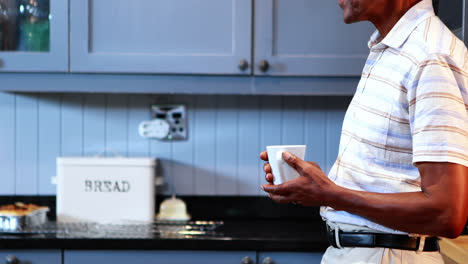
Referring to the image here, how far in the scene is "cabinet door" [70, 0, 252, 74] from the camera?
1.77 m

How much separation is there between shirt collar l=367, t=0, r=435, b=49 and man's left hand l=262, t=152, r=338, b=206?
266mm

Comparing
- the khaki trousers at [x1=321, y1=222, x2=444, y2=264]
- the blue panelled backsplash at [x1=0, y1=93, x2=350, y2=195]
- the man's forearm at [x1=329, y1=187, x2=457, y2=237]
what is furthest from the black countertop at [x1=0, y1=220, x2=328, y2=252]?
the man's forearm at [x1=329, y1=187, x2=457, y2=237]

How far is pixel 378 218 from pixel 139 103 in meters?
1.42

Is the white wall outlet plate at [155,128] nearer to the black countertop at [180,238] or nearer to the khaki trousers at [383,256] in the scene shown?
the black countertop at [180,238]

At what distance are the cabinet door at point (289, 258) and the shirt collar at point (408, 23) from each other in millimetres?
915

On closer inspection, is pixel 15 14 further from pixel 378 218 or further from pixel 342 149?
pixel 378 218

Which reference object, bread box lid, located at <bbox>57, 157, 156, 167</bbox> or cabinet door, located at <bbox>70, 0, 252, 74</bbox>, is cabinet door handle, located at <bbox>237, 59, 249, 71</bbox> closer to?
cabinet door, located at <bbox>70, 0, 252, 74</bbox>

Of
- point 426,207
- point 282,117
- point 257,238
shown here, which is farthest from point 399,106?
point 282,117

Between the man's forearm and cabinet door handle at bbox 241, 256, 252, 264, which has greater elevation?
the man's forearm

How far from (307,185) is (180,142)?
1277 millimetres

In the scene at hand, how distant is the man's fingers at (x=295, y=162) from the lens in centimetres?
91

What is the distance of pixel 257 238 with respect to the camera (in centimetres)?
167

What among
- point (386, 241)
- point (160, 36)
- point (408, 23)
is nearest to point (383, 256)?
point (386, 241)

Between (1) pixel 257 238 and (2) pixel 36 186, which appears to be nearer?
(1) pixel 257 238
